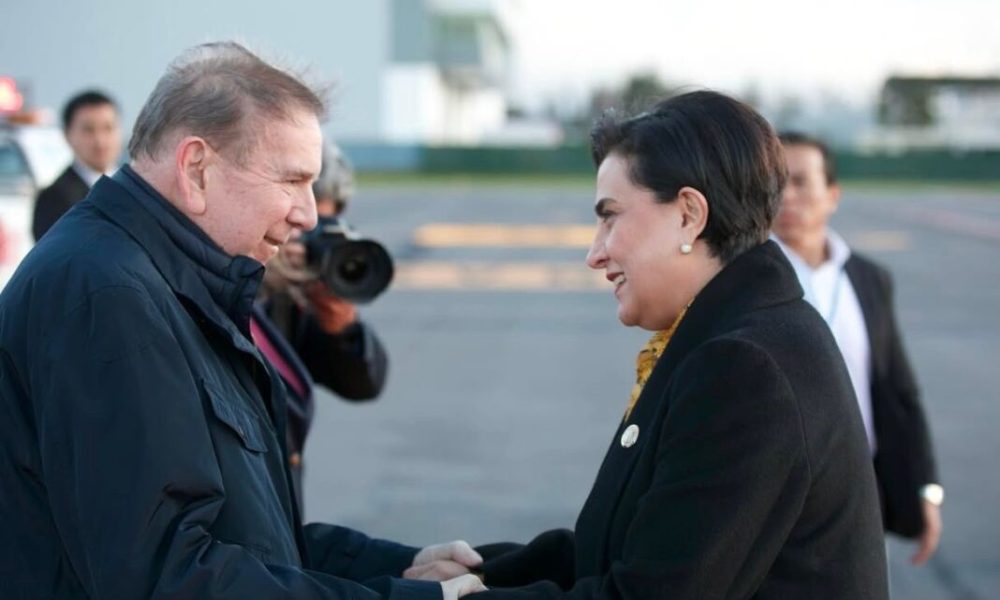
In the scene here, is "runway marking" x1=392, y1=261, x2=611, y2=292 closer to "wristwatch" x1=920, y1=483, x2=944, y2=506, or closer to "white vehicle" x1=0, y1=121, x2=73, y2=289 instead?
"white vehicle" x1=0, y1=121, x2=73, y2=289

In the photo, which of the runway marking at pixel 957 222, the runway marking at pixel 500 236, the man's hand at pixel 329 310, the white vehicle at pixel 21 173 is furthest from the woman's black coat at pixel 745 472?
the runway marking at pixel 957 222

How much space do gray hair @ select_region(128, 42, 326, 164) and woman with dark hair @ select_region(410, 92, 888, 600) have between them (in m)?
0.56

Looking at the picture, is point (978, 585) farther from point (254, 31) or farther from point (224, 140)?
point (254, 31)

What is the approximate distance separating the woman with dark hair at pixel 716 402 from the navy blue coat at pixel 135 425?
0.39m

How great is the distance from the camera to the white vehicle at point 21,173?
10938mm

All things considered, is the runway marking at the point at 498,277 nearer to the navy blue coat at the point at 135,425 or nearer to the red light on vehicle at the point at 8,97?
the red light on vehicle at the point at 8,97

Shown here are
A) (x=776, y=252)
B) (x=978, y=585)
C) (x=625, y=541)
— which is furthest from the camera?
(x=978, y=585)

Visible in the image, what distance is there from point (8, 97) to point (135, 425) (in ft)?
31.1

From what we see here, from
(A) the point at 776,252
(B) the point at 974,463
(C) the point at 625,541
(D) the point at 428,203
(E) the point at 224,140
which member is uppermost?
(E) the point at 224,140

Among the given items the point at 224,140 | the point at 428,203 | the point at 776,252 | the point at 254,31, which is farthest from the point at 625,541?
the point at 254,31

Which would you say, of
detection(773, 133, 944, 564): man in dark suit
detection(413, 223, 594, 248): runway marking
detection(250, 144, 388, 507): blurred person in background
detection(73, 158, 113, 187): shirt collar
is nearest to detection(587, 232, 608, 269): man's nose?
detection(250, 144, 388, 507): blurred person in background

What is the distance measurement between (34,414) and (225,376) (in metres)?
0.29

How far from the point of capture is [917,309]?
47.4ft

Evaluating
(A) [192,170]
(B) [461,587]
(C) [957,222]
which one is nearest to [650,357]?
(B) [461,587]
